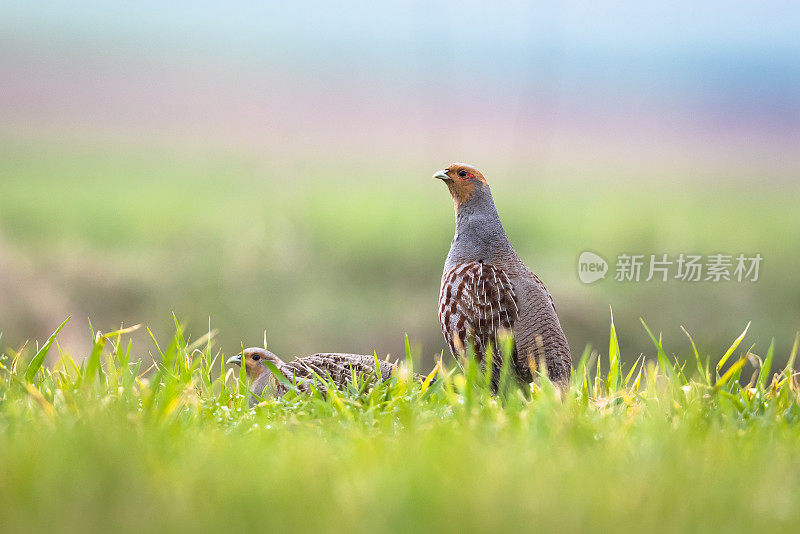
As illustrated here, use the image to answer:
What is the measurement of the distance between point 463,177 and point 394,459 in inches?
86.0

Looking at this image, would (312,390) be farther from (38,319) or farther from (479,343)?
(38,319)

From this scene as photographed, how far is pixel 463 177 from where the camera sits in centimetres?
392

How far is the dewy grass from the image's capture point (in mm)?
1634

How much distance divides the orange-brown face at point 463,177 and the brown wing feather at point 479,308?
388mm

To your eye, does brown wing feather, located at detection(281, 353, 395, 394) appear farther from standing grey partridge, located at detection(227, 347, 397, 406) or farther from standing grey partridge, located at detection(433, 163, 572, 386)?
standing grey partridge, located at detection(433, 163, 572, 386)

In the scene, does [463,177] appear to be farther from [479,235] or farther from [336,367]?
[336,367]

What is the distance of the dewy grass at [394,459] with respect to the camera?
163 centimetres

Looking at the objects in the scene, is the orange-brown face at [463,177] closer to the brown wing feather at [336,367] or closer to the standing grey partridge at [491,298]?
the standing grey partridge at [491,298]

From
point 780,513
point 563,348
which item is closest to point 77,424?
point 780,513

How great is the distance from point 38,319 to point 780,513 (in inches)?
286

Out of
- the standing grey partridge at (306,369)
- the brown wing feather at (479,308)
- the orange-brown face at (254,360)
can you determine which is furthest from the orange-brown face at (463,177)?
the orange-brown face at (254,360)

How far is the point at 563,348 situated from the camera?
365 centimetres

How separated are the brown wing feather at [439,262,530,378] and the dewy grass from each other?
0.67 m

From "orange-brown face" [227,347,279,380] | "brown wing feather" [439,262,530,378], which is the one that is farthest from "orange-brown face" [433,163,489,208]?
"orange-brown face" [227,347,279,380]
